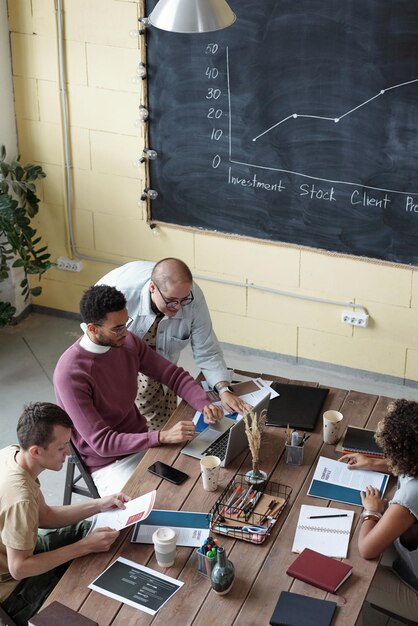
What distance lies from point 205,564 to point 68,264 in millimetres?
3383

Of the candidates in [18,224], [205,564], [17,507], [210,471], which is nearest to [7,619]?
[17,507]

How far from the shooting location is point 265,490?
3082 mm

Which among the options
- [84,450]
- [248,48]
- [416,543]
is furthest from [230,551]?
[248,48]

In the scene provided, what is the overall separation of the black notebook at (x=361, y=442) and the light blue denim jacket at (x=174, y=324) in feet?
2.04

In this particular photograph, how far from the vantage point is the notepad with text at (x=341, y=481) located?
120 inches

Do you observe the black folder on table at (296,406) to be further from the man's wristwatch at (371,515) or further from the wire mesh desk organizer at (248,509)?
the man's wristwatch at (371,515)

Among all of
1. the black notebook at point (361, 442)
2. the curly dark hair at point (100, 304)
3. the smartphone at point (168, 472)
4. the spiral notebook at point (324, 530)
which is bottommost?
the spiral notebook at point (324, 530)

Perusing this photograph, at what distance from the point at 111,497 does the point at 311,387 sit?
108 centimetres

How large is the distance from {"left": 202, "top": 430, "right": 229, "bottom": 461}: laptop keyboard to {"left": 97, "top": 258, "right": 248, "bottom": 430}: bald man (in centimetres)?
20

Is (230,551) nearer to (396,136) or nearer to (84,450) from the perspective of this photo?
(84,450)

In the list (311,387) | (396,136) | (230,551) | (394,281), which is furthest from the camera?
(394,281)

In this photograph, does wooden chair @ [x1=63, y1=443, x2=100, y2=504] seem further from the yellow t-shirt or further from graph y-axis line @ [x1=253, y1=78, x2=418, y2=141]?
graph y-axis line @ [x1=253, y1=78, x2=418, y2=141]

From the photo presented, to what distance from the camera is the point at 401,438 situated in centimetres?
286

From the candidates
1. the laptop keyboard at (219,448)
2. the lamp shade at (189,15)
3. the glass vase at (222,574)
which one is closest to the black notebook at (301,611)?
the glass vase at (222,574)
